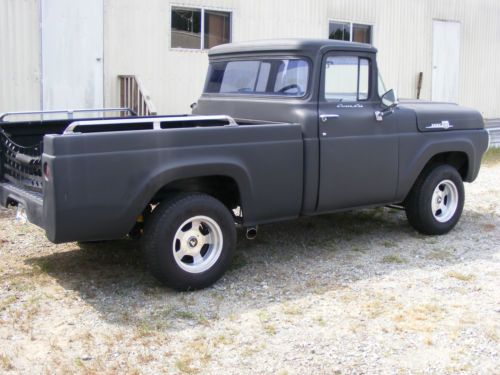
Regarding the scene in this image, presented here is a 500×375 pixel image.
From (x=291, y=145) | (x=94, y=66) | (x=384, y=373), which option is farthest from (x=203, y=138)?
(x=94, y=66)

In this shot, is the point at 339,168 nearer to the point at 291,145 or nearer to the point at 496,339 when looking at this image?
the point at 291,145

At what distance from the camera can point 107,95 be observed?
10.9 m

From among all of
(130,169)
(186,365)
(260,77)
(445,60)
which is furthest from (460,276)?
(445,60)

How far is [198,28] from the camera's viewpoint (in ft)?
38.7

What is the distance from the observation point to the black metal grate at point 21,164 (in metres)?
5.14

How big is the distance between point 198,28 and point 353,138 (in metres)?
6.51

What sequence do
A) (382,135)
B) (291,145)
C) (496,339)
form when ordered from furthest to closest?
(382,135), (291,145), (496,339)

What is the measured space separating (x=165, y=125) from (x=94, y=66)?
16.0ft

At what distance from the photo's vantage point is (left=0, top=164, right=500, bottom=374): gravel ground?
13.4 feet

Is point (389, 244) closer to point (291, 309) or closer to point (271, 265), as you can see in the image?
point (271, 265)

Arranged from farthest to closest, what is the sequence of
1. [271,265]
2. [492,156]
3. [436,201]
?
1. [492,156]
2. [436,201]
3. [271,265]

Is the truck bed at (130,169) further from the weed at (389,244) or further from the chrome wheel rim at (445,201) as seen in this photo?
the chrome wheel rim at (445,201)

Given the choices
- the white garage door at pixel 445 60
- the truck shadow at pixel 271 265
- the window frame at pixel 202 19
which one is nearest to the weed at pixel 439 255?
the truck shadow at pixel 271 265

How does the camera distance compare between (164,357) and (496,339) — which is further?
(496,339)
